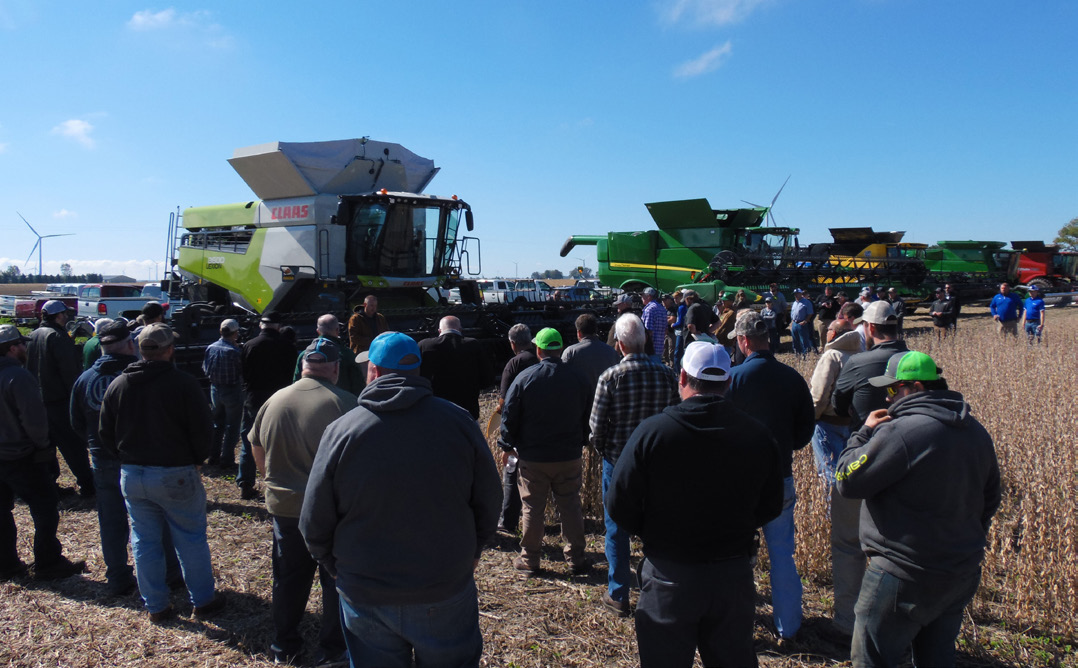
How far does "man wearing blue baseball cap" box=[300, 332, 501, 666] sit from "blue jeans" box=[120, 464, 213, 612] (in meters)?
1.77

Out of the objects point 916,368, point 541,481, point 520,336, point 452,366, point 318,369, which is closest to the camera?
point 916,368

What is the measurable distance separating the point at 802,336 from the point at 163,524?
1223cm

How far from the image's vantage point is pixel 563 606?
414 cm

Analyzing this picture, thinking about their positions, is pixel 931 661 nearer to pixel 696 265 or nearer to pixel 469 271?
pixel 469 271

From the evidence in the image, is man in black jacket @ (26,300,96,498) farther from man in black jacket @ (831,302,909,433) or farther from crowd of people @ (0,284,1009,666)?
man in black jacket @ (831,302,909,433)

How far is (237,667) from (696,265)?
674 inches

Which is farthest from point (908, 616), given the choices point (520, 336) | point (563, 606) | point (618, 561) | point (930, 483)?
point (520, 336)

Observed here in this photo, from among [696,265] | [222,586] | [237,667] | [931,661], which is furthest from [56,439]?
[696,265]

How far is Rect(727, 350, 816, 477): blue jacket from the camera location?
11.9 feet

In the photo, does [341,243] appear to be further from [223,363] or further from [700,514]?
[700,514]

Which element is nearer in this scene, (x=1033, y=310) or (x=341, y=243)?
(x=341, y=243)

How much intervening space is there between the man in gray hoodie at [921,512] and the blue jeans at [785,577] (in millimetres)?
896

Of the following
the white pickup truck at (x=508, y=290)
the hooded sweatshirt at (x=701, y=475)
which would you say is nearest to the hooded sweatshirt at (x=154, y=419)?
the hooded sweatshirt at (x=701, y=475)

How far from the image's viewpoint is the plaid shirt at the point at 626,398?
3945 millimetres
